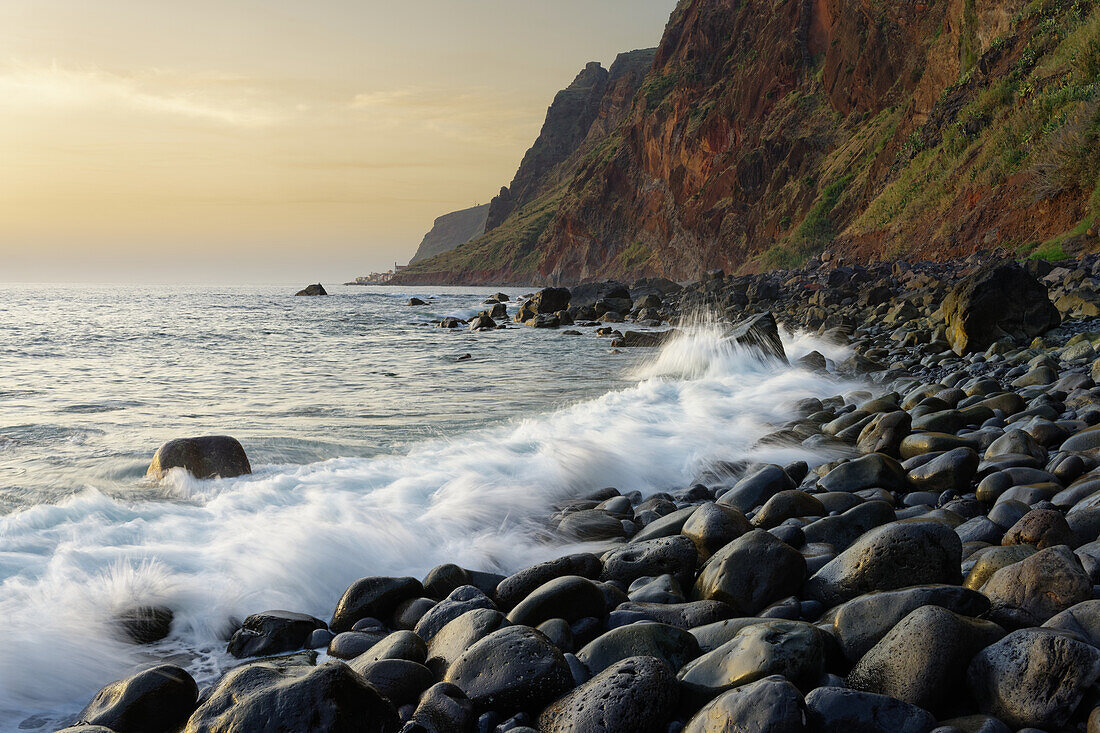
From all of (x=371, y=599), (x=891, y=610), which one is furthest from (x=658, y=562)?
(x=371, y=599)

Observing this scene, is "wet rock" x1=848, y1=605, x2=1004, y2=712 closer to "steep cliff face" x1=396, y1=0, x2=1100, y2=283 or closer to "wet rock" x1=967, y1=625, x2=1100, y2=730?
"wet rock" x1=967, y1=625, x2=1100, y2=730

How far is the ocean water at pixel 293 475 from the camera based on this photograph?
3805 millimetres

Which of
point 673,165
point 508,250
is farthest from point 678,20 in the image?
point 508,250

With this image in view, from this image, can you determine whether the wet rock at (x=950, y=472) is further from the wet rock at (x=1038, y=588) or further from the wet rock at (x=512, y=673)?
the wet rock at (x=512, y=673)

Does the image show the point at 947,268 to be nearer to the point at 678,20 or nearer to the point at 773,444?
the point at 773,444

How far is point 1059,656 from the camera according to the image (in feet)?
6.77

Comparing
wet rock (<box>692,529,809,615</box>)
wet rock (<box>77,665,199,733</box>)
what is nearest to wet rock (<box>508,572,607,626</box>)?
wet rock (<box>692,529,809,615</box>)

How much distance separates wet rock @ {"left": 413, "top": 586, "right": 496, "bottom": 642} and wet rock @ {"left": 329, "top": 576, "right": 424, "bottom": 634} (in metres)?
0.29

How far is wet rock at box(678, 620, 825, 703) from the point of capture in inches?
92.2

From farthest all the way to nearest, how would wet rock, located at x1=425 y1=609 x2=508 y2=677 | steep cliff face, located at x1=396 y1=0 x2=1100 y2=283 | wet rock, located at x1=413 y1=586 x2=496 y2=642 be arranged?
steep cliff face, located at x1=396 y1=0 x2=1100 y2=283
wet rock, located at x1=413 y1=586 x2=496 y2=642
wet rock, located at x1=425 y1=609 x2=508 y2=677

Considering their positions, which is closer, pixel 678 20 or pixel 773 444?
pixel 773 444

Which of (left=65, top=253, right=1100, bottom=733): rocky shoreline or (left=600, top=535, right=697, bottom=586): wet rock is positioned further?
(left=600, top=535, right=697, bottom=586): wet rock

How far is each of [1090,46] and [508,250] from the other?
334ft

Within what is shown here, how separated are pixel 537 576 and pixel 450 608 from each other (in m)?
→ 0.48
